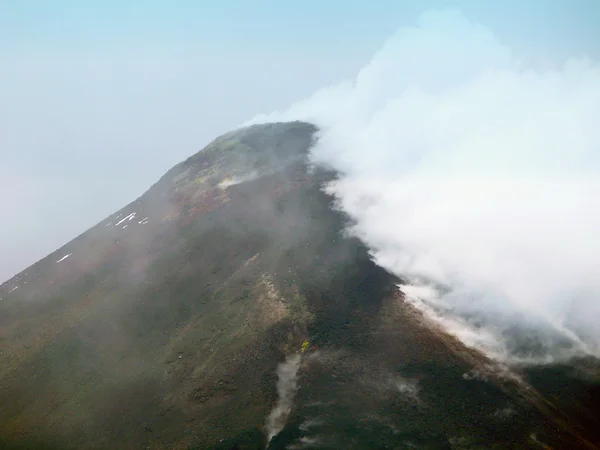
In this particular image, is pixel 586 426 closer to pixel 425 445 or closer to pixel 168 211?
pixel 425 445

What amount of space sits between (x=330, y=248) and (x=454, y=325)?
25.3 m

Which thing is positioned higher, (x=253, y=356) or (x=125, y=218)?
(x=125, y=218)

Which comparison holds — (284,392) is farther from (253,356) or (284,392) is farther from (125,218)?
(125,218)

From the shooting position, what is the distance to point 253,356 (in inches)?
2328

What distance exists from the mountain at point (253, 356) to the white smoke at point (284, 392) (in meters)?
0.17

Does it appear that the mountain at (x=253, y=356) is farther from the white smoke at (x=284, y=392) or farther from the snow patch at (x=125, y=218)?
the snow patch at (x=125, y=218)

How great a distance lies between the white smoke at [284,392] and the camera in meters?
49.3

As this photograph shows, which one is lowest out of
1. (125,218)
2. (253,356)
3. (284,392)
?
(284,392)

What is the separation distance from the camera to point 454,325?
2424 inches

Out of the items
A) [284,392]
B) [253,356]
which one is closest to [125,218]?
[253,356]

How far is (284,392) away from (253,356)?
757 centimetres

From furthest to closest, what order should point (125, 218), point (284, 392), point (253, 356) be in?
point (125, 218)
point (253, 356)
point (284, 392)

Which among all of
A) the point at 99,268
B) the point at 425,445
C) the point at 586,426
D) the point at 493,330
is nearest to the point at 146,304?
the point at 99,268

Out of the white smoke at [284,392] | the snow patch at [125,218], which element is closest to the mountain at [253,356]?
the white smoke at [284,392]
